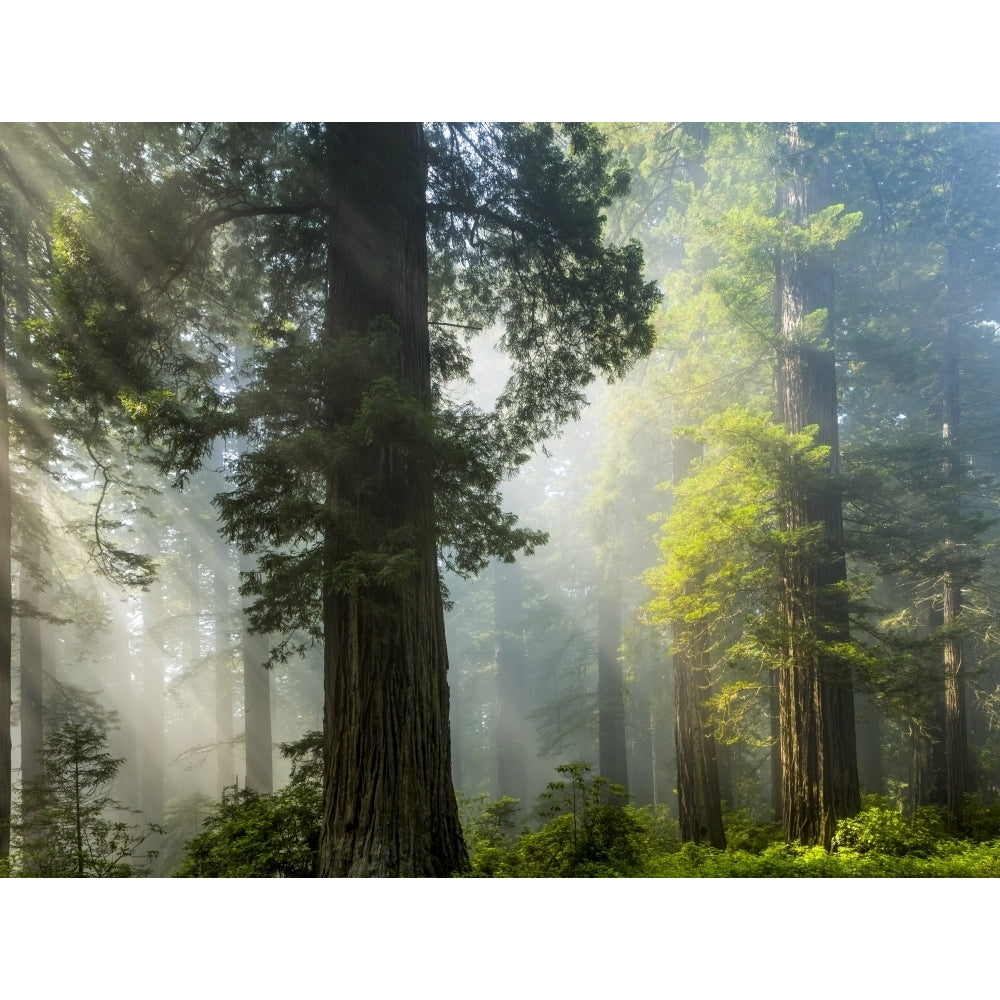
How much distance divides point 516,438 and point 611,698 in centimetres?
511

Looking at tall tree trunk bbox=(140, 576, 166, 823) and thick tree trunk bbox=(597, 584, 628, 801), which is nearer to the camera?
thick tree trunk bbox=(597, 584, 628, 801)

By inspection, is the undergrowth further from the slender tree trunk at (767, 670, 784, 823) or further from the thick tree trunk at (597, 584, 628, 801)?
the thick tree trunk at (597, 584, 628, 801)

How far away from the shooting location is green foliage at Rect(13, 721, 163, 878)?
4.12 meters

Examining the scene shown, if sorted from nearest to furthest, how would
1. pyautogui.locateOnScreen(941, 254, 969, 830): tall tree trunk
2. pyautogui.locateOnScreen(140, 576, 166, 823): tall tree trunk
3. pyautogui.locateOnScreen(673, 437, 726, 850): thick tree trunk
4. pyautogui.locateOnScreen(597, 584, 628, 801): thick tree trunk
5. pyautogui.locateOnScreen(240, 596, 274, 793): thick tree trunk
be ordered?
pyautogui.locateOnScreen(941, 254, 969, 830): tall tree trunk < pyautogui.locateOnScreen(673, 437, 726, 850): thick tree trunk < pyautogui.locateOnScreen(240, 596, 274, 793): thick tree trunk < pyautogui.locateOnScreen(597, 584, 628, 801): thick tree trunk < pyautogui.locateOnScreen(140, 576, 166, 823): tall tree trunk

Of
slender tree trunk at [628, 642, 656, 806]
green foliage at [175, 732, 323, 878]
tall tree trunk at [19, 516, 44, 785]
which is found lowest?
slender tree trunk at [628, 642, 656, 806]

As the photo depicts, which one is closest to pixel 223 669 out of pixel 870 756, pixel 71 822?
pixel 71 822

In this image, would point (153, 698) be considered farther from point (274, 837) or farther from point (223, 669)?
point (274, 837)

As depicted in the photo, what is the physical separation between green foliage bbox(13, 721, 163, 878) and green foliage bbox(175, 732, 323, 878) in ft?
2.20

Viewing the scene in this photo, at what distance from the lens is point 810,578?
4422 mm

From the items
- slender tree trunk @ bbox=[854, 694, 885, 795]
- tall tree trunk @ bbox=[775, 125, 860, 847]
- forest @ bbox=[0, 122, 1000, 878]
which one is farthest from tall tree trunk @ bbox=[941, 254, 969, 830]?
tall tree trunk @ bbox=[775, 125, 860, 847]

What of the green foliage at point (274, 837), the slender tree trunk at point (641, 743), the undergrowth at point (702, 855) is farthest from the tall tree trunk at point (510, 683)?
the green foliage at point (274, 837)

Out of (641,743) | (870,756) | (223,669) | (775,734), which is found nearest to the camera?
(775,734)

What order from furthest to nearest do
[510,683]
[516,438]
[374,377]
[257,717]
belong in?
[510,683] < [257,717] < [516,438] < [374,377]
